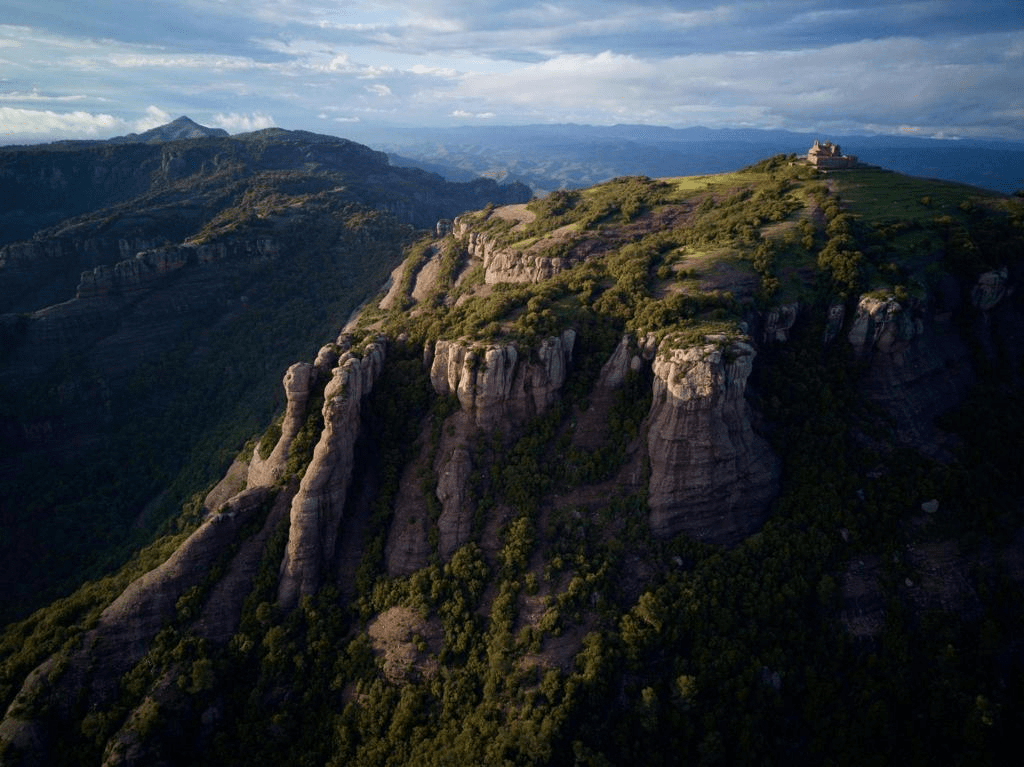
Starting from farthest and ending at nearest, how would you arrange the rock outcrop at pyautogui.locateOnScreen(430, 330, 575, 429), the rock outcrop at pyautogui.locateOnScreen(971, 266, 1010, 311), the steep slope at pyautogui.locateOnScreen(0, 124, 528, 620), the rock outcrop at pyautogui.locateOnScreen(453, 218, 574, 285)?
the steep slope at pyautogui.locateOnScreen(0, 124, 528, 620) → the rock outcrop at pyautogui.locateOnScreen(453, 218, 574, 285) → the rock outcrop at pyautogui.locateOnScreen(971, 266, 1010, 311) → the rock outcrop at pyautogui.locateOnScreen(430, 330, 575, 429)

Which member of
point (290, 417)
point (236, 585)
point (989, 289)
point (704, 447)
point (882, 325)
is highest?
point (989, 289)

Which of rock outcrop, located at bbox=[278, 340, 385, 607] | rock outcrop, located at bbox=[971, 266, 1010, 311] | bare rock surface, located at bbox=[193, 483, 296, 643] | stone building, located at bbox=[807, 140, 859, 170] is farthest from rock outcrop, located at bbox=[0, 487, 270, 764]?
stone building, located at bbox=[807, 140, 859, 170]

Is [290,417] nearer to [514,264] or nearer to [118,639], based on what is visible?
[118,639]

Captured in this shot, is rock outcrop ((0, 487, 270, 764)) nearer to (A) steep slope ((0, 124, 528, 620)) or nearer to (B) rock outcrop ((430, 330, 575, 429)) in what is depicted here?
(B) rock outcrop ((430, 330, 575, 429))

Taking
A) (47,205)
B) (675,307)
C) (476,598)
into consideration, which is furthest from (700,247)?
(47,205)

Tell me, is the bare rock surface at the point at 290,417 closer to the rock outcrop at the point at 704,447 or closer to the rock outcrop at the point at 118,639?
the rock outcrop at the point at 118,639

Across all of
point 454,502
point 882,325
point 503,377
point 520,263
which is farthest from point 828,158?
point 454,502

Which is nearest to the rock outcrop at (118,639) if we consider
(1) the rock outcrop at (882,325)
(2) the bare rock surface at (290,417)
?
(2) the bare rock surface at (290,417)
